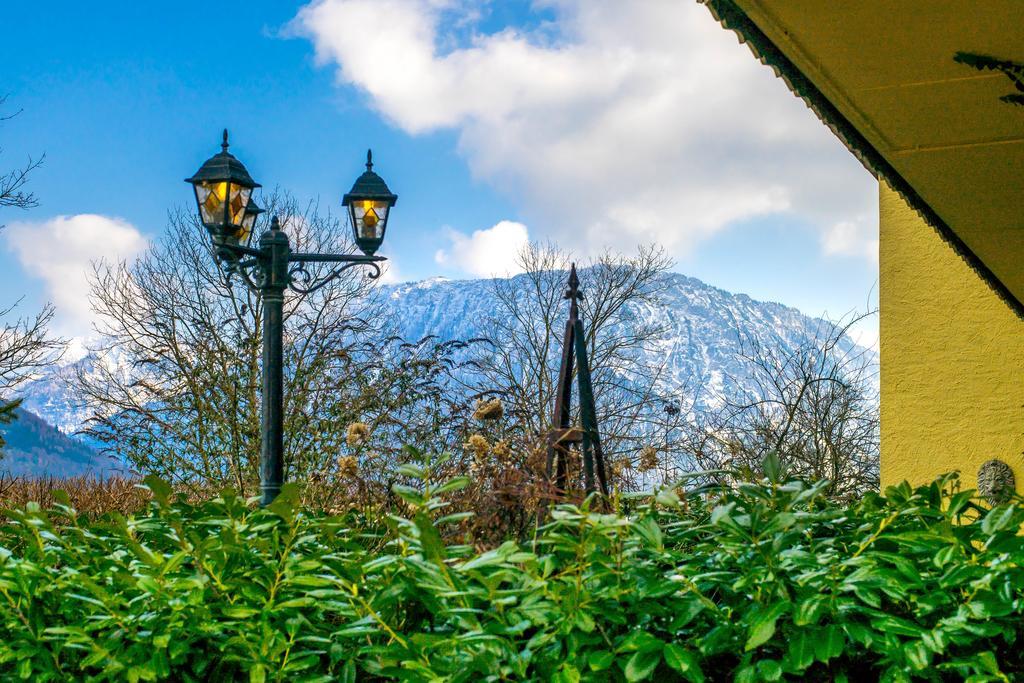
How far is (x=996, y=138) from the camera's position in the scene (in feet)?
9.39

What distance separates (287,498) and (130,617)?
37 cm

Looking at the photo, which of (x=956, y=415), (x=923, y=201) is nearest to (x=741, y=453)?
(x=956, y=415)

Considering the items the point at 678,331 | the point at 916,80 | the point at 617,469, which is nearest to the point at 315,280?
the point at 617,469

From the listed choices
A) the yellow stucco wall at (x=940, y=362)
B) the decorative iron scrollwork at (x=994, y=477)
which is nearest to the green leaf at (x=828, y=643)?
the decorative iron scrollwork at (x=994, y=477)

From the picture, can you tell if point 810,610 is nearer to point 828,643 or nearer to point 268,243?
point 828,643

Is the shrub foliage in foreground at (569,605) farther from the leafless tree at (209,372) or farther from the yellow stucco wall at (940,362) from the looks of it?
the leafless tree at (209,372)

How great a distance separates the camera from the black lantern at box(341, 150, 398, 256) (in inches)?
258

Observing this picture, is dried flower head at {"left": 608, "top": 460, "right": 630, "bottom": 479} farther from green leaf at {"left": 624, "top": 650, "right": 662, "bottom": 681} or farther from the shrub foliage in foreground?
green leaf at {"left": 624, "top": 650, "right": 662, "bottom": 681}

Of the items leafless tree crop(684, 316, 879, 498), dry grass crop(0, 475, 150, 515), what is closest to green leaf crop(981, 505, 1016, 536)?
leafless tree crop(684, 316, 879, 498)

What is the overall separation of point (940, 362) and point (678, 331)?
7.97 meters

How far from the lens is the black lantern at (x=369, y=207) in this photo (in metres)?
6.55

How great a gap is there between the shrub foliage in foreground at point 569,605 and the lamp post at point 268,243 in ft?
12.2

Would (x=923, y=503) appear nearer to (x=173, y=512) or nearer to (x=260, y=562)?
(x=260, y=562)

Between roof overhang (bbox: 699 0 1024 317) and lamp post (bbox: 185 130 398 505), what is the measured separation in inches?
148
